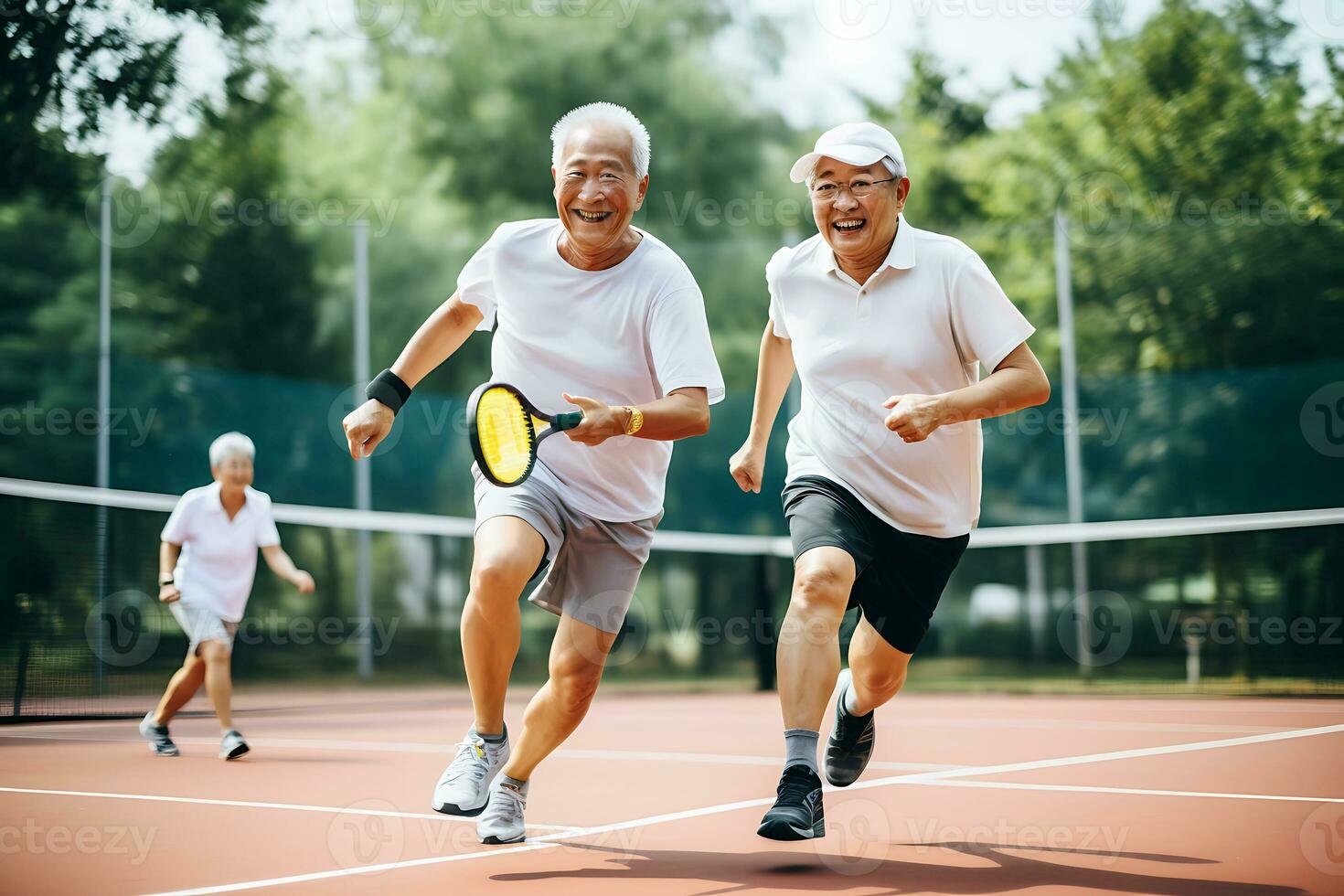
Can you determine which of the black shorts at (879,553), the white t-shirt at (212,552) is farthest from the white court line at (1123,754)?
the white t-shirt at (212,552)

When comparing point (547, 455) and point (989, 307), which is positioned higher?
point (989, 307)

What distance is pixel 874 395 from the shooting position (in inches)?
208

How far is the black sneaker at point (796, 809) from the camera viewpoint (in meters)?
4.47

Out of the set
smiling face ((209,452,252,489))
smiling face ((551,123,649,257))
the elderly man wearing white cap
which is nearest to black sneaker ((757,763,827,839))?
the elderly man wearing white cap

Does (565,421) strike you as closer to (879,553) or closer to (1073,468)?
(879,553)

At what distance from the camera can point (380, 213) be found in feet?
95.6

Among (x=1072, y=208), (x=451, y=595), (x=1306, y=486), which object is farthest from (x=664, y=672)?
(x=1072, y=208)

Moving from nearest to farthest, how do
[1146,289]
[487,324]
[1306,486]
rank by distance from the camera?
[487,324] → [1306,486] → [1146,289]

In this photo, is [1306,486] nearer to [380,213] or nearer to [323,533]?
[323,533]

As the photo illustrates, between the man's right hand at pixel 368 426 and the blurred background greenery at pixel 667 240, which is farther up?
the blurred background greenery at pixel 667 240

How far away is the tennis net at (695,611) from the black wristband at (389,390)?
742 cm

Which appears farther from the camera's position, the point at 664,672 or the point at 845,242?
the point at 664,672

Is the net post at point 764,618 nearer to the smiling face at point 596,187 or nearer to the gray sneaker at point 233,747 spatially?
the gray sneaker at point 233,747

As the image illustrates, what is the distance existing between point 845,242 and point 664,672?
44.6 feet
